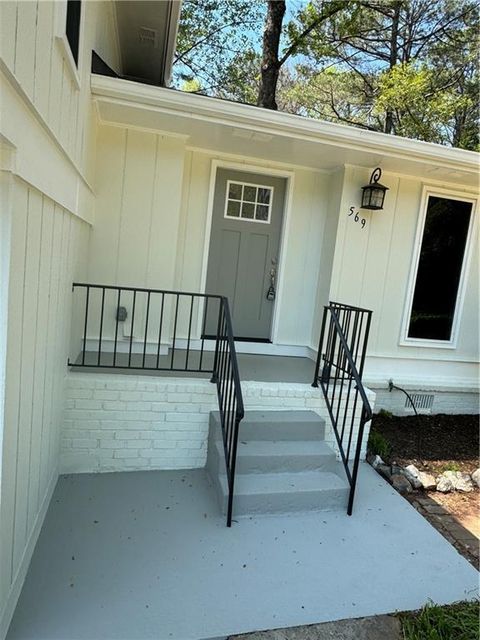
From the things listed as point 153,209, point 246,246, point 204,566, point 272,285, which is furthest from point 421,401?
point 153,209

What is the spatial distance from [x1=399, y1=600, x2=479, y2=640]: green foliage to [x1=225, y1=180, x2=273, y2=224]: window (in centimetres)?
347

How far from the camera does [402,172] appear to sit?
4.21 metres

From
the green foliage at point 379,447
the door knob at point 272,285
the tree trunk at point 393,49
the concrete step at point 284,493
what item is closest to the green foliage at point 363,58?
the tree trunk at point 393,49

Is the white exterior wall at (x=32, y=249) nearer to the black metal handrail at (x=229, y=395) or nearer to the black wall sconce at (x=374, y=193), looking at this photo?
the black metal handrail at (x=229, y=395)

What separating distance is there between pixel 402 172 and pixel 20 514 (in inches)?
167

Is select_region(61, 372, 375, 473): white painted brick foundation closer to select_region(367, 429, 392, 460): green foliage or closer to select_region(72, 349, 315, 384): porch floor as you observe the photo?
select_region(72, 349, 315, 384): porch floor

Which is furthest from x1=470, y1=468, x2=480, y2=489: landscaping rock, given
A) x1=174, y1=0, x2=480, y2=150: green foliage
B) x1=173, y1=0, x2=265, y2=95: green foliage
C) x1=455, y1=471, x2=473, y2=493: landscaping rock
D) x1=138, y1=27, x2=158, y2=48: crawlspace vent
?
x1=173, y1=0, x2=265, y2=95: green foliage

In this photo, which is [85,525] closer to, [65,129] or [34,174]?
[34,174]

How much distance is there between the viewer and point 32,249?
1.70 metres

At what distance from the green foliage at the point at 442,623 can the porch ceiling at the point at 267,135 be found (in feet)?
10.7

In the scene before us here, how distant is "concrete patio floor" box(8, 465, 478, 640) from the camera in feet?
6.04

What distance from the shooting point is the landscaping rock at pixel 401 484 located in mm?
3180

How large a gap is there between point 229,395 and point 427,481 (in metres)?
1.78

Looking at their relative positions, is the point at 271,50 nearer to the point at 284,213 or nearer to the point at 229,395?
the point at 284,213
